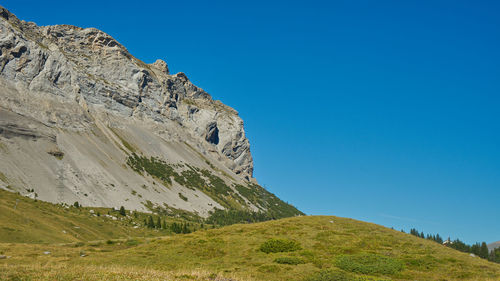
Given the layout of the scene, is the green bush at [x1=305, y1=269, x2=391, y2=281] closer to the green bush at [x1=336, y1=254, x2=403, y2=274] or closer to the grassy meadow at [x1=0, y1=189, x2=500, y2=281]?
the grassy meadow at [x1=0, y1=189, x2=500, y2=281]

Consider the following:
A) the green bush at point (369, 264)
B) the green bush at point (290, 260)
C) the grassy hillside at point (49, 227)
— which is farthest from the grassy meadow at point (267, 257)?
the grassy hillside at point (49, 227)

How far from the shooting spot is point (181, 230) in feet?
509

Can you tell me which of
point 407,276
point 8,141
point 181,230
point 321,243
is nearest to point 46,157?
point 8,141

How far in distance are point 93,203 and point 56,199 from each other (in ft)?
60.7

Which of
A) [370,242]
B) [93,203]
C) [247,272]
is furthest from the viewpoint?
[93,203]

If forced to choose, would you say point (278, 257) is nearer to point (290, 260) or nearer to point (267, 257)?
point (267, 257)

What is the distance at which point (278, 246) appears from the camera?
43531 mm

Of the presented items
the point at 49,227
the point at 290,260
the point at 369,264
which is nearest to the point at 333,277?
the point at 290,260

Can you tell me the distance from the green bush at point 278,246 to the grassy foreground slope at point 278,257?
0.12 meters

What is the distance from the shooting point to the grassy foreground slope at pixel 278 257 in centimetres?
3425

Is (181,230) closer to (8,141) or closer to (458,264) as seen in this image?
(8,141)

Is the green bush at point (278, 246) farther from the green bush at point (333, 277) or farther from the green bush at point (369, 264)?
the green bush at point (333, 277)

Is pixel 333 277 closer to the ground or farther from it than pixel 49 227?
closer to the ground

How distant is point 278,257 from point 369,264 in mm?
9666
